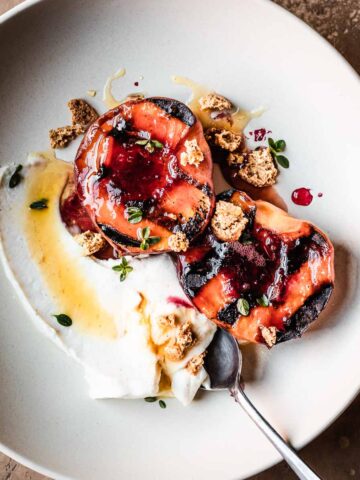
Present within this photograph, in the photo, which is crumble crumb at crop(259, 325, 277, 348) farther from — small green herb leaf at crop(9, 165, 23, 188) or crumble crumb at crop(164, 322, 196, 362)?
small green herb leaf at crop(9, 165, 23, 188)

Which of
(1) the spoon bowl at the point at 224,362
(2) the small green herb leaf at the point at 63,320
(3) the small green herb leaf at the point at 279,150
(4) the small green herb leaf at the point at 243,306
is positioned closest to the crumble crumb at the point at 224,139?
(3) the small green herb leaf at the point at 279,150

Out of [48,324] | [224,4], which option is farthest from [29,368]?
[224,4]

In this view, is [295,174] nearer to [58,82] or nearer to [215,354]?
[215,354]

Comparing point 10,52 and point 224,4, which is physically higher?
point 224,4

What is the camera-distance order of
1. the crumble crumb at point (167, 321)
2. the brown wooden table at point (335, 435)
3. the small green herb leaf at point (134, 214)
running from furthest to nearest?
1. the brown wooden table at point (335, 435)
2. the crumble crumb at point (167, 321)
3. the small green herb leaf at point (134, 214)

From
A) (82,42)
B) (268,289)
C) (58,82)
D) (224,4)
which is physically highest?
(224,4)

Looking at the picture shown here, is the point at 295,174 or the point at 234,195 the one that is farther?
the point at 295,174

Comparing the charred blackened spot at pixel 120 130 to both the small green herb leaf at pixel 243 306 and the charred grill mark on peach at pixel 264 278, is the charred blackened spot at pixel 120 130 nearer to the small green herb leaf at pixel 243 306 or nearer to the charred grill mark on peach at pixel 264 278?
the charred grill mark on peach at pixel 264 278
